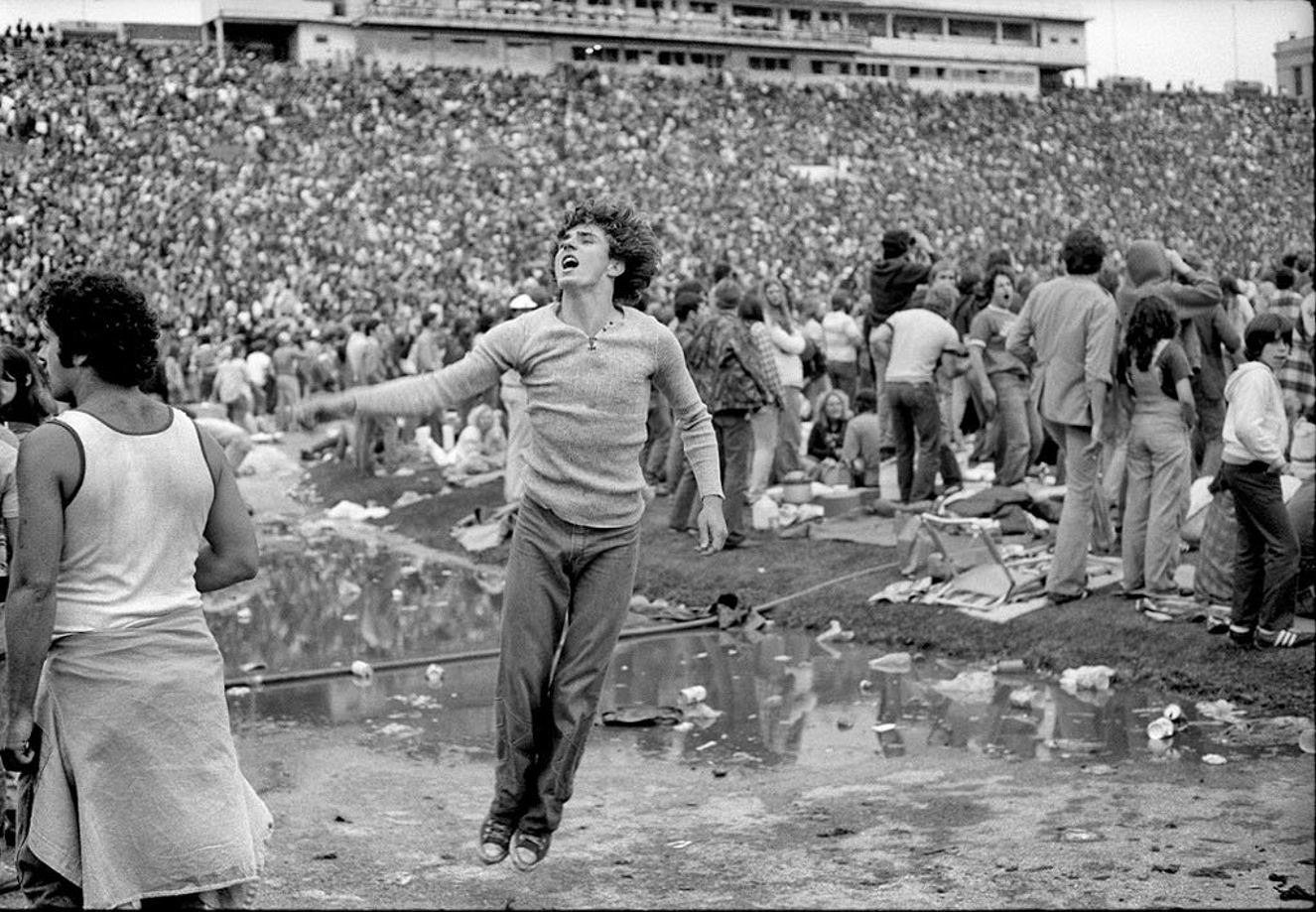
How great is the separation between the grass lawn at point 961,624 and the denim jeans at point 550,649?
394 centimetres

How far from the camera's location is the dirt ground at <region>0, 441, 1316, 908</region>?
5875 mm

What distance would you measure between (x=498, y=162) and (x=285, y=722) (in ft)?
118

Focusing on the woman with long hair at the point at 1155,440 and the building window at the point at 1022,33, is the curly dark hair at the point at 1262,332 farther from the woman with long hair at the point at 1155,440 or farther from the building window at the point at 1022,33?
the building window at the point at 1022,33

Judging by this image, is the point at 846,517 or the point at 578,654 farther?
the point at 846,517

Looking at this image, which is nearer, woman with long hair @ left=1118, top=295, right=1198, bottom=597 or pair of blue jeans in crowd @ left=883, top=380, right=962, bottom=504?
woman with long hair @ left=1118, top=295, right=1198, bottom=597

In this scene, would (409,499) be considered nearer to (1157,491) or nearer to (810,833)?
(1157,491)

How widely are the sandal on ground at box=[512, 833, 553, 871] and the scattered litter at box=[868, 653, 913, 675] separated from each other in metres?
4.52

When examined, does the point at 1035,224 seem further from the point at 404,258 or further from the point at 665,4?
the point at 665,4

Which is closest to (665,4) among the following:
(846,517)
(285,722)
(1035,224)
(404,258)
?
(1035,224)

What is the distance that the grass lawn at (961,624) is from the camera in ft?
28.1

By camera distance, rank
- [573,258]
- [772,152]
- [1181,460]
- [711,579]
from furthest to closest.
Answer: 1. [772,152]
2. [711,579]
3. [1181,460]
4. [573,258]

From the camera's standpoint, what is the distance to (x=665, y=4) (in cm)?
6900

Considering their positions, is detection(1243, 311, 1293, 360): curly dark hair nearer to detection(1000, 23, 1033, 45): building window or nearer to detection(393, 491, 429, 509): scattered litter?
detection(393, 491, 429, 509): scattered litter

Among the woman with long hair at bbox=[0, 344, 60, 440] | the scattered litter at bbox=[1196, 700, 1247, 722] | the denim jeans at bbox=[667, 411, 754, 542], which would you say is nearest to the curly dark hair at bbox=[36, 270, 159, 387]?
the woman with long hair at bbox=[0, 344, 60, 440]
